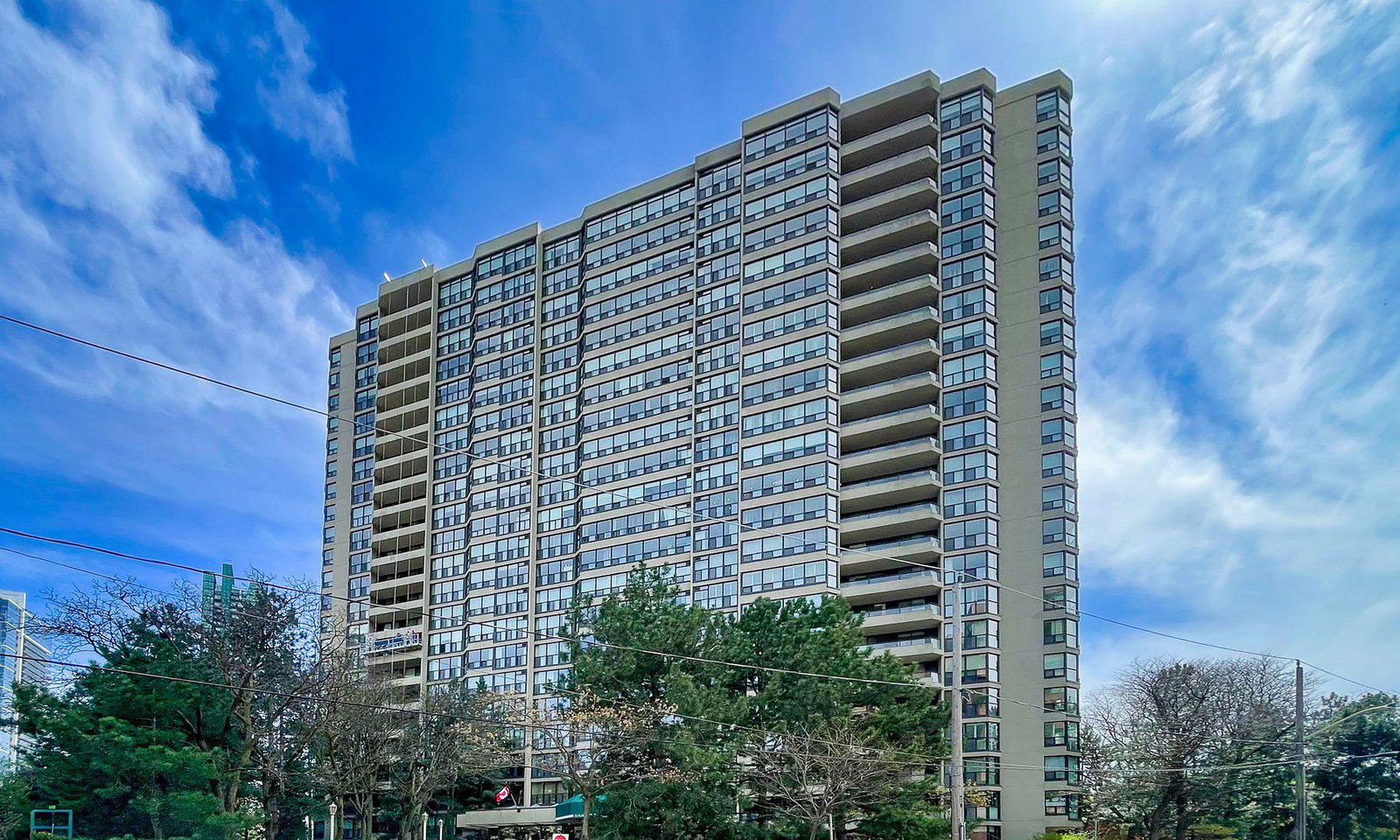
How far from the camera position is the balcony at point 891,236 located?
81000mm

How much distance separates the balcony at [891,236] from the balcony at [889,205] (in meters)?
0.49

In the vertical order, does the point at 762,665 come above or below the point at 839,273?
below

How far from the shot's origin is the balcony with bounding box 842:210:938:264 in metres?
81.0

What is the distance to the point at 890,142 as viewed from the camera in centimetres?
8325

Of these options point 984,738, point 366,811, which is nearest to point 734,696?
point 366,811

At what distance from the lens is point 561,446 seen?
9700 centimetres

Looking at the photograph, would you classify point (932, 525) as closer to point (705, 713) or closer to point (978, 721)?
point (978, 721)

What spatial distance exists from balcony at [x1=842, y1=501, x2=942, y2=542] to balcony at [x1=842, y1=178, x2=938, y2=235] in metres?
19.4

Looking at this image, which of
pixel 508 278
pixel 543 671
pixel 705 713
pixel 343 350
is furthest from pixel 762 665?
pixel 343 350

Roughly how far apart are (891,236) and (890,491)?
55.7ft

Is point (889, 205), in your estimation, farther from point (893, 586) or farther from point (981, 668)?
point (981, 668)

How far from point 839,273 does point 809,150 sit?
8827mm

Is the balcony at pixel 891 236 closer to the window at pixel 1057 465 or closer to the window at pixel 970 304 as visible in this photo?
the window at pixel 970 304

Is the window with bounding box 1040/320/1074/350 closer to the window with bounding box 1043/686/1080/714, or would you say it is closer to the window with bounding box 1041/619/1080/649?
the window with bounding box 1041/619/1080/649
